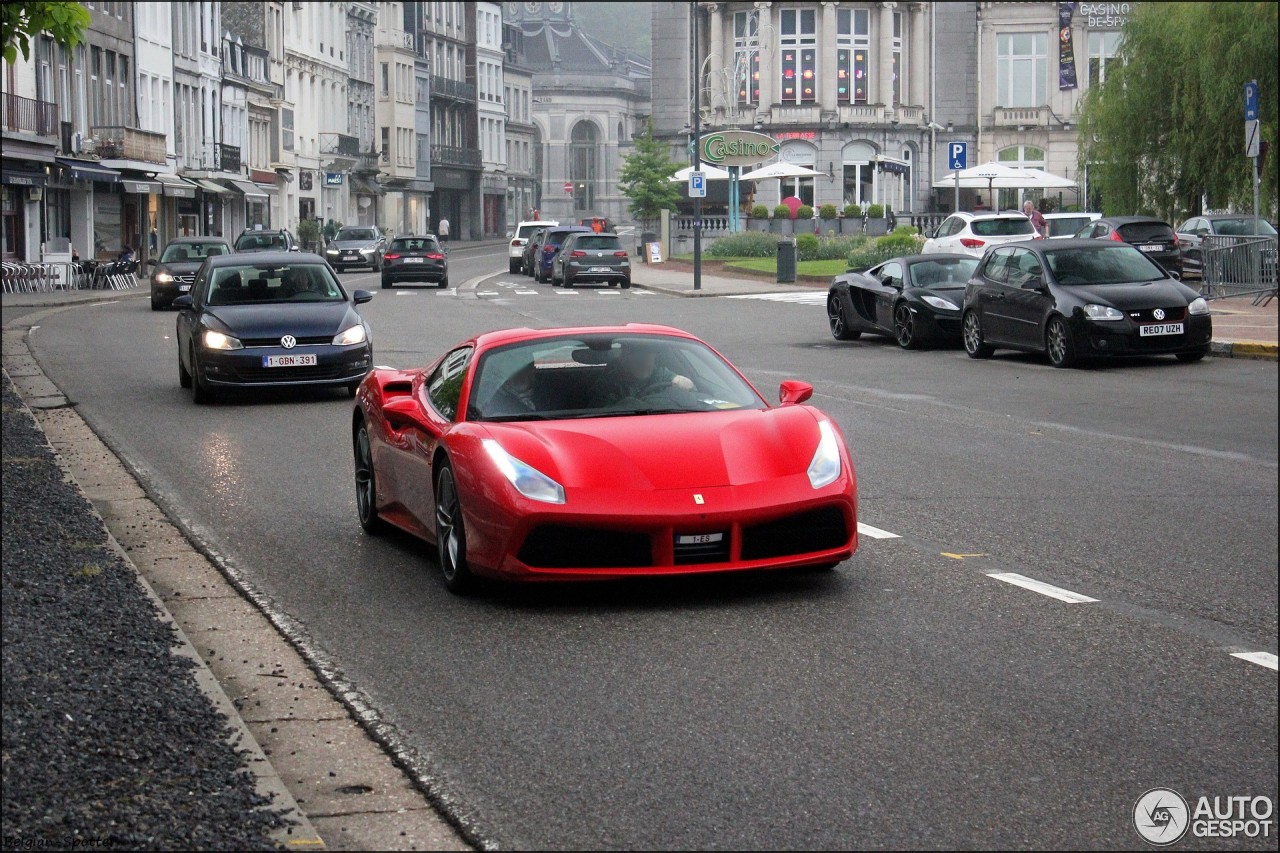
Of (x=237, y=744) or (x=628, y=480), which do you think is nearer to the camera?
(x=237, y=744)

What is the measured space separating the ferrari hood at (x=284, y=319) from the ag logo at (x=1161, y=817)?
14486 mm

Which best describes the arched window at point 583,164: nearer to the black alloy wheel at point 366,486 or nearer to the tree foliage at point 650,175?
the tree foliage at point 650,175

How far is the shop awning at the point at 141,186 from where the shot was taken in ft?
200

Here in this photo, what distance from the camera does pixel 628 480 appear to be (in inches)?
307

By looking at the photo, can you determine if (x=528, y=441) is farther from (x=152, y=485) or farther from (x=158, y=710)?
(x=152, y=485)

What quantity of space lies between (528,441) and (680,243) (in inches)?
2844

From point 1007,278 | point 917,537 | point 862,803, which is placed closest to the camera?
point 862,803

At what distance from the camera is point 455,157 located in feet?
440

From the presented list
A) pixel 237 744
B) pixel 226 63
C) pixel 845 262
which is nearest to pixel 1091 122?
pixel 845 262

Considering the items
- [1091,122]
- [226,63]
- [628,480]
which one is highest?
[226,63]

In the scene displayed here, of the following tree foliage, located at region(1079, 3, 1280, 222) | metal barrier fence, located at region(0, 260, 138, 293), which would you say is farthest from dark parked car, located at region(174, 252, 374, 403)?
metal barrier fence, located at region(0, 260, 138, 293)

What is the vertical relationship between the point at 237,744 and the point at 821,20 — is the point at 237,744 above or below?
below

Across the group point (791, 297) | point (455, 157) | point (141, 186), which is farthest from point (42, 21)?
point (455, 157)

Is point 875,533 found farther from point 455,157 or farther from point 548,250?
point 455,157
